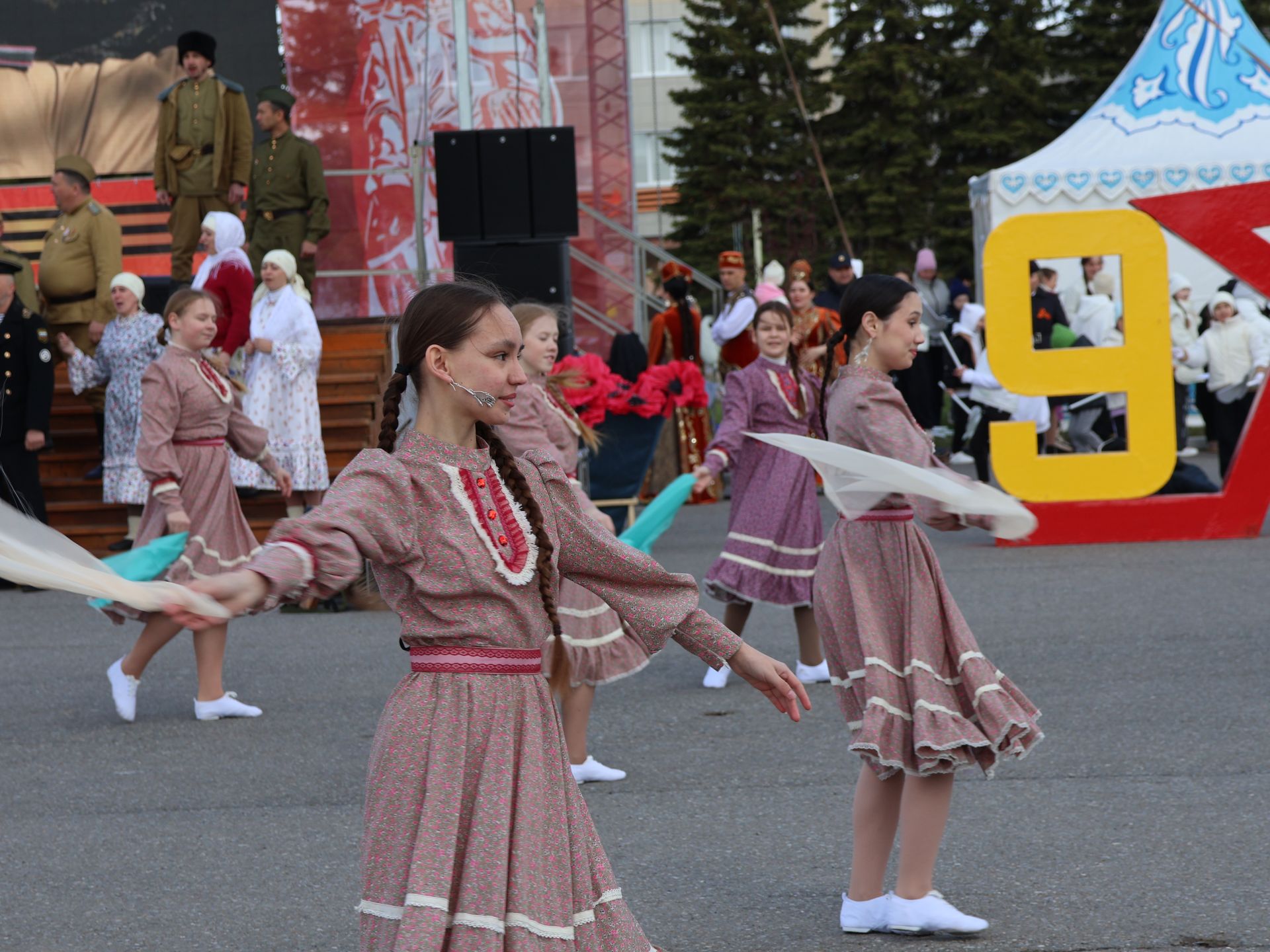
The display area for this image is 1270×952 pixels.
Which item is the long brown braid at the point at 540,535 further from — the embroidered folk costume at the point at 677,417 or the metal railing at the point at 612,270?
the metal railing at the point at 612,270

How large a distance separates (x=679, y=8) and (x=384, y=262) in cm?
4225

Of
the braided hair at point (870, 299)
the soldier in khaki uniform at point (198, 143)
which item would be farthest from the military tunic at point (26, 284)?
the braided hair at point (870, 299)

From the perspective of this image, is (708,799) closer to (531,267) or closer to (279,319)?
(531,267)

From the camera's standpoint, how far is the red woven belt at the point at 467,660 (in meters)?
3.12

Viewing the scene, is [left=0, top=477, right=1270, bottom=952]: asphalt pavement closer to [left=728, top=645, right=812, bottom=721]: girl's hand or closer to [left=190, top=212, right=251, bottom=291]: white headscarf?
[left=728, top=645, right=812, bottom=721]: girl's hand

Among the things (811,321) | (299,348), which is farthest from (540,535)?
(811,321)

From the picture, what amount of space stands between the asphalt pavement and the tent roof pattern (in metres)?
10.8

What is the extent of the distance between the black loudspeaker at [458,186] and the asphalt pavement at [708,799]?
11.3ft

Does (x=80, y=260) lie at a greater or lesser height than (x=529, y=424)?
greater

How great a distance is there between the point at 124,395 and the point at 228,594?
9.84 m

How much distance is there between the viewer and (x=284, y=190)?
43.5 feet

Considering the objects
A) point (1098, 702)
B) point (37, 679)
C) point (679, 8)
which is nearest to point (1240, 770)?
point (1098, 702)

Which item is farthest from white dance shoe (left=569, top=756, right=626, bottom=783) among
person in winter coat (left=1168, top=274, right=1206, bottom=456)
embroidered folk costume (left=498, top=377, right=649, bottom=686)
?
person in winter coat (left=1168, top=274, right=1206, bottom=456)

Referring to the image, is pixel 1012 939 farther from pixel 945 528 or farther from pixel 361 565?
pixel 361 565
